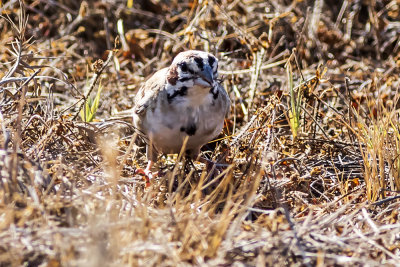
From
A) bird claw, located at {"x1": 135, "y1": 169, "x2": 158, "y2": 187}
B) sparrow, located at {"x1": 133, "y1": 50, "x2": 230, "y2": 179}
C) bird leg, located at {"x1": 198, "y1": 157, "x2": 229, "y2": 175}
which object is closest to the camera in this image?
sparrow, located at {"x1": 133, "y1": 50, "x2": 230, "y2": 179}

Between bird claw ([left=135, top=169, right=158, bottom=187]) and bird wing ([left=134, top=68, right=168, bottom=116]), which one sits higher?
bird wing ([left=134, top=68, right=168, bottom=116])

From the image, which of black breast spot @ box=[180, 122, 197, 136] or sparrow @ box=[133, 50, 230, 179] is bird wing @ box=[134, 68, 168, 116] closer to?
sparrow @ box=[133, 50, 230, 179]

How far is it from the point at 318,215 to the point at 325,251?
2.56 ft

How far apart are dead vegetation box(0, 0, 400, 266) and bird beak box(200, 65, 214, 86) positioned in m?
0.56

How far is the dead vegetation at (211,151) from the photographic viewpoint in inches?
113

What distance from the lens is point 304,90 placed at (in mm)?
4605

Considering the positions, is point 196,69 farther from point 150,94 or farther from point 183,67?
point 150,94

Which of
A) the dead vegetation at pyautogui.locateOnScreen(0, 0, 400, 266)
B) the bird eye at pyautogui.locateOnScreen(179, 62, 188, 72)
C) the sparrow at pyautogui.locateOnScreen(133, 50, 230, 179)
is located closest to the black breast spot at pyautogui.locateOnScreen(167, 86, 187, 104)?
the sparrow at pyautogui.locateOnScreen(133, 50, 230, 179)

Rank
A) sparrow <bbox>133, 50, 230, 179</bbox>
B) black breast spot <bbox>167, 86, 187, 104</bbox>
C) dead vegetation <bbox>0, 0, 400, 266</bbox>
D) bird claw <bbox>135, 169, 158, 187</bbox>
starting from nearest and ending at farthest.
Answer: dead vegetation <bbox>0, 0, 400, 266</bbox>, sparrow <bbox>133, 50, 230, 179</bbox>, black breast spot <bbox>167, 86, 187, 104</bbox>, bird claw <bbox>135, 169, 158, 187</bbox>

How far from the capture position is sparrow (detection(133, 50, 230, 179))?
3.92 meters

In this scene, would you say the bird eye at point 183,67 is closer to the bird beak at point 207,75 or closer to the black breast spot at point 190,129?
the bird beak at point 207,75

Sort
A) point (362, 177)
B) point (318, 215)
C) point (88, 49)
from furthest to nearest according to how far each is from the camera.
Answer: point (88, 49) → point (362, 177) → point (318, 215)

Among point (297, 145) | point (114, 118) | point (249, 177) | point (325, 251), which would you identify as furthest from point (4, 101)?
point (325, 251)

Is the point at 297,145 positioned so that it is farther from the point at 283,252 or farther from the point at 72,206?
the point at 72,206
